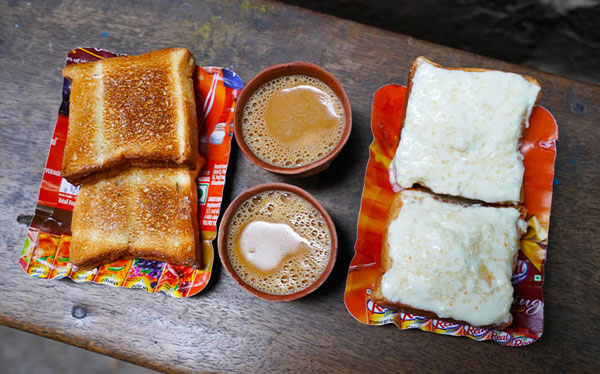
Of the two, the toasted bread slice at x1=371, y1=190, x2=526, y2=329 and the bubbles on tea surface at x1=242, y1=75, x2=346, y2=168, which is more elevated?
the bubbles on tea surface at x1=242, y1=75, x2=346, y2=168

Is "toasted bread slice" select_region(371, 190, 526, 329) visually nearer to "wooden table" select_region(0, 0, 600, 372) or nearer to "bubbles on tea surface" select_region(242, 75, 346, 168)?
"wooden table" select_region(0, 0, 600, 372)

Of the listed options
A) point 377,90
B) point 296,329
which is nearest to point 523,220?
point 377,90

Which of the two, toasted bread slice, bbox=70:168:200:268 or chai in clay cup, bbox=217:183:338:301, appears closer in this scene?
chai in clay cup, bbox=217:183:338:301

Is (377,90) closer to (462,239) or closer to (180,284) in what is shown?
(462,239)

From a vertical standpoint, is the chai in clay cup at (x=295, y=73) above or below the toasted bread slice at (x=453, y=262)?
above

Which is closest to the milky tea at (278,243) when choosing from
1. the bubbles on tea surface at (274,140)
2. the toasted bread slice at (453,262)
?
the bubbles on tea surface at (274,140)

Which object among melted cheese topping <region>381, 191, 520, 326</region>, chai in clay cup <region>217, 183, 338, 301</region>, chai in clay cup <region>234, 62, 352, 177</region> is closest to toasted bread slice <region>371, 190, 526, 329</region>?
melted cheese topping <region>381, 191, 520, 326</region>

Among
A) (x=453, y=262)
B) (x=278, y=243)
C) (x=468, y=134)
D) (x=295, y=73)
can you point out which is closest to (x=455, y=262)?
(x=453, y=262)

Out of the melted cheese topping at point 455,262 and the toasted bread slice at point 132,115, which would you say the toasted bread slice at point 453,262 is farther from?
the toasted bread slice at point 132,115
